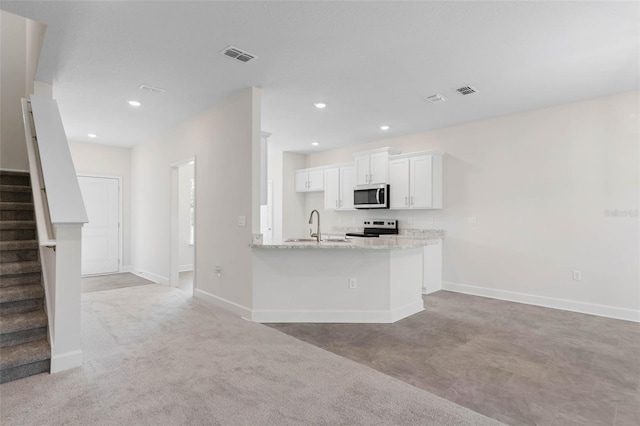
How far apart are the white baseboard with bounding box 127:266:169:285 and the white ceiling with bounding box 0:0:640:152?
282cm

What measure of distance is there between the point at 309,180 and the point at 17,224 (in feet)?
17.1

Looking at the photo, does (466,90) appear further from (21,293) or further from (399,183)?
(21,293)

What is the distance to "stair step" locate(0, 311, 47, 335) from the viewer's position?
2.53 metres

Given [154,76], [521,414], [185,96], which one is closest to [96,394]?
[521,414]

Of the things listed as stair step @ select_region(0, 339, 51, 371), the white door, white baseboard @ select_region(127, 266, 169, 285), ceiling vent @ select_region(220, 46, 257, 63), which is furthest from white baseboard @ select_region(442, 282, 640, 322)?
the white door

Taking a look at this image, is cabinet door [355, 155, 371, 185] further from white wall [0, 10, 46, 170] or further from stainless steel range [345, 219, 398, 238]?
white wall [0, 10, 46, 170]

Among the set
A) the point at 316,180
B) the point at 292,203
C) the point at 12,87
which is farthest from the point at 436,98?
the point at 12,87

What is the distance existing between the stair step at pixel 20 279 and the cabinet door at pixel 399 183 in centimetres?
493

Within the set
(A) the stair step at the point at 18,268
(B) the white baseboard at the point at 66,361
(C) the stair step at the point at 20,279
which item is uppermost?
(A) the stair step at the point at 18,268

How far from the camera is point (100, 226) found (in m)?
6.85

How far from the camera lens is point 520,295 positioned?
4.84 metres

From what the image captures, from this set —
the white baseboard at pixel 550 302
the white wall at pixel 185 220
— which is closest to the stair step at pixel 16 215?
the white wall at pixel 185 220

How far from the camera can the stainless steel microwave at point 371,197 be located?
603cm

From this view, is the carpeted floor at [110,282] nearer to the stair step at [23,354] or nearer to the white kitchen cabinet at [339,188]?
the stair step at [23,354]
